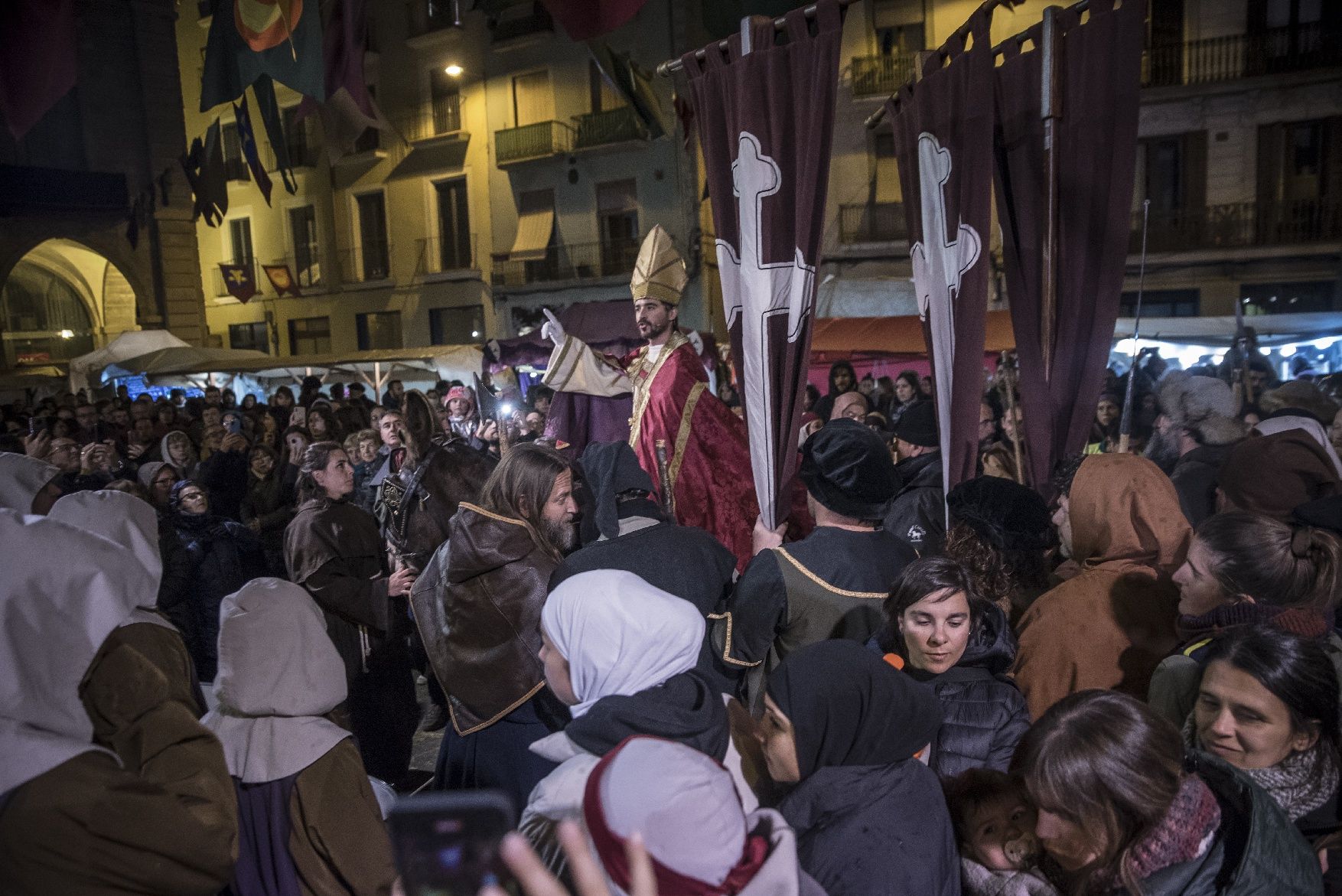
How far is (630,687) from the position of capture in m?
1.75

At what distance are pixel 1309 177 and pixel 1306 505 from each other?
2142 centimetres

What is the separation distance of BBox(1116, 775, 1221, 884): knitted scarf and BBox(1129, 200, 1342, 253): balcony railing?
63.3 ft

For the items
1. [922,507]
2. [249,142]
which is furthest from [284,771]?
[249,142]

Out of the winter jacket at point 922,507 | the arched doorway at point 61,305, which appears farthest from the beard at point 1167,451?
the arched doorway at point 61,305

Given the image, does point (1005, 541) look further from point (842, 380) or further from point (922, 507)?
point (842, 380)

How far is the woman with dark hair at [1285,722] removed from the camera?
187 cm

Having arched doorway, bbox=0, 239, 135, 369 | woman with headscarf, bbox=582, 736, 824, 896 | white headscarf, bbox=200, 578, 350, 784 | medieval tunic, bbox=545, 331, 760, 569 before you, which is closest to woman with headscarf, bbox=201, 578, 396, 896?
white headscarf, bbox=200, 578, 350, 784

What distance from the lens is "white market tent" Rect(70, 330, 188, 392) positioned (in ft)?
61.9

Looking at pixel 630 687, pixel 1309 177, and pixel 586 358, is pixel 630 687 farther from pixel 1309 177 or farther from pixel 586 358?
pixel 1309 177

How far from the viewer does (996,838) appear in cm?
198

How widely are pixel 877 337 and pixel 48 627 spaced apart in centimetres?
1338

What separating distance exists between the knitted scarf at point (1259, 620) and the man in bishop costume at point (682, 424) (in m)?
2.24

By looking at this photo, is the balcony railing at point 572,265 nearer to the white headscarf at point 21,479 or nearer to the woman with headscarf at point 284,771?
the white headscarf at point 21,479

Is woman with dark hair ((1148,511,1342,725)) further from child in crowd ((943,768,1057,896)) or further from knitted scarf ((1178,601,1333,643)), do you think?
child in crowd ((943,768,1057,896))
